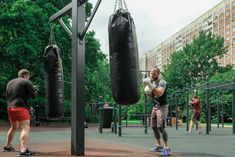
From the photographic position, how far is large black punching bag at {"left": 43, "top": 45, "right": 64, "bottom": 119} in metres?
9.37

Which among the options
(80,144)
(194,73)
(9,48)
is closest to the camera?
(80,144)

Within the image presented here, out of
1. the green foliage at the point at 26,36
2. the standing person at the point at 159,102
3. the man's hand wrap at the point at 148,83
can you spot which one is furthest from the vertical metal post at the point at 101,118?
the man's hand wrap at the point at 148,83

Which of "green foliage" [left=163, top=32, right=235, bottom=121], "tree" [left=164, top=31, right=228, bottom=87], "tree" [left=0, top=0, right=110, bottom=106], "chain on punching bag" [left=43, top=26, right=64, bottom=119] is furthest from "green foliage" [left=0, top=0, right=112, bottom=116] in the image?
"tree" [left=164, top=31, right=228, bottom=87]

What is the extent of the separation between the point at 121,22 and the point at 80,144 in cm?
334

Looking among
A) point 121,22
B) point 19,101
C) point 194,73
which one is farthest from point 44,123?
point 194,73

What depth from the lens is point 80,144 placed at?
29.0ft

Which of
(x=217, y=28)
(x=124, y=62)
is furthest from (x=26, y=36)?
(x=217, y=28)

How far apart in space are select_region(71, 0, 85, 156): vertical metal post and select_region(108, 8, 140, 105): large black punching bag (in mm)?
2664

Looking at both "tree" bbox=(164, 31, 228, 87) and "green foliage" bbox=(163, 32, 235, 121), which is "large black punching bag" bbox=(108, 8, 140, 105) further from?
"tree" bbox=(164, 31, 228, 87)

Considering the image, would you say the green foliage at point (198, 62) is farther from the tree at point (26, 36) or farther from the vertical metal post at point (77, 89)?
the vertical metal post at point (77, 89)

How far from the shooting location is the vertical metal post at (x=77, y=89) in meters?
8.84

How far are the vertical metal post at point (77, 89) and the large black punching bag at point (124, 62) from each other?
266cm

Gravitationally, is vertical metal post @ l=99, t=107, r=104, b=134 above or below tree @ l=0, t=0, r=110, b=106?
below

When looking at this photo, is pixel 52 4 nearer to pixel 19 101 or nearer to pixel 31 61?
pixel 31 61
